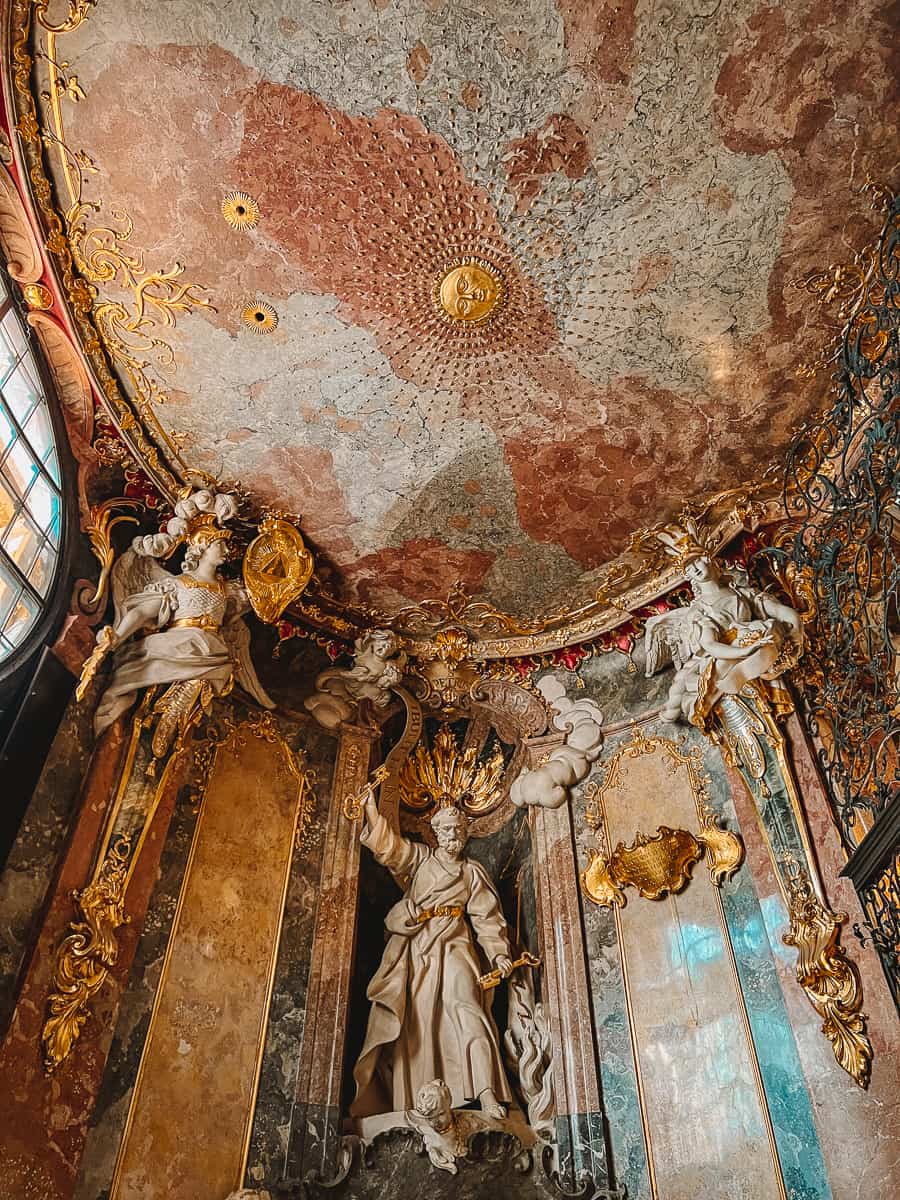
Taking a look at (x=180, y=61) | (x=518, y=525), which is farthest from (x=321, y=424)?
(x=180, y=61)

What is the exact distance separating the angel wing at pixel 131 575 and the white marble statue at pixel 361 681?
6.45ft

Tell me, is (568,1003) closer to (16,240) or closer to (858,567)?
(858,567)

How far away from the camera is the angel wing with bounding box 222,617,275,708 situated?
723cm

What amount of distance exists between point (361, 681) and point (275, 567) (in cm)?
143

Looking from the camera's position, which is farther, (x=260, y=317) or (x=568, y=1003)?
(x=568, y=1003)

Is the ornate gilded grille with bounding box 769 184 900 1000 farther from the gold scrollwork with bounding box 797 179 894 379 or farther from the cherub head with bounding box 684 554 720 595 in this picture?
the cherub head with bounding box 684 554 720 595

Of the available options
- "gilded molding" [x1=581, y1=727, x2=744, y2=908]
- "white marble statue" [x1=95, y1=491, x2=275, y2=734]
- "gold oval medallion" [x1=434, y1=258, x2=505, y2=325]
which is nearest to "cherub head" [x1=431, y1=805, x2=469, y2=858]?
"gilded molding" [x1=581, y1=727, x2=744, y2=908]

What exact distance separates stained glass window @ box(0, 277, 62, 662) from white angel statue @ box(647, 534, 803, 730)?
Answer: 480 centimetres

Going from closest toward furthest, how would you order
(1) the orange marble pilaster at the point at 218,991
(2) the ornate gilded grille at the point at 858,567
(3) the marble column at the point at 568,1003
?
(2) the ornate gilded grille at the point at 858,567
(1) the orange marble pilaster at the point at 218,991
(3) the marble column at the point at 568,1003

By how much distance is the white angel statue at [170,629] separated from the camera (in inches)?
248

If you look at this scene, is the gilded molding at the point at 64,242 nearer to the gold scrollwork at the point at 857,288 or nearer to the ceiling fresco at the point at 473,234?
the ceiling fresco at the point at 473,234

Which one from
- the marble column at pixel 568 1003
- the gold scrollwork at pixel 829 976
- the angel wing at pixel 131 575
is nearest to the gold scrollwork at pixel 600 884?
the marble column at pixel 568 1003

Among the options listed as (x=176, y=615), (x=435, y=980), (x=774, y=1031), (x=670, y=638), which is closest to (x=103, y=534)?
(x=176, y=615)

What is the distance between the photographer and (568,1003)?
21.6 ft
